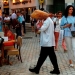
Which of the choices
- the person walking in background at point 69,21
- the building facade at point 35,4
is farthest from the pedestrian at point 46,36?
the building facade at point 35,4

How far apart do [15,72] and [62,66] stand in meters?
1.77

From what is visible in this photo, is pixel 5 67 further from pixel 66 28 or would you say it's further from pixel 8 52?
pixel 66 28

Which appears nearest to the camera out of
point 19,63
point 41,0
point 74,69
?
point 74,69

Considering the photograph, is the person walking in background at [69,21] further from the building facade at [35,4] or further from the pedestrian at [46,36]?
the building facade at [35,4]

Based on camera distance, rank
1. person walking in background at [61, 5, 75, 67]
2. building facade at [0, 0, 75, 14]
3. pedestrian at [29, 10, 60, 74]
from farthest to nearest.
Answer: building facade at [0, 0, 75, 14] < person walking in background at [61, 5, 75, 67] < pedestrian at [29, 10, 60, 74]

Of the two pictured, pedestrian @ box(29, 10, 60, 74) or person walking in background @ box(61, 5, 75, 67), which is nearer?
pedestrian @ box(29, 10, 60, 74)

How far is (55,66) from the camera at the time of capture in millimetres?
9148

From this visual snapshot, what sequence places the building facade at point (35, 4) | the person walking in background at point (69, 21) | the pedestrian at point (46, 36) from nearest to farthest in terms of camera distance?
the pedestrian at point (46, 36)
the person walking in background at point (69, 21)
the building facade at point (35, 4)

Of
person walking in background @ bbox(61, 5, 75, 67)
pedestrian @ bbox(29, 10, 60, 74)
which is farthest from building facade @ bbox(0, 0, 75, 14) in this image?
pedestrian @ bbox(29, 10, 60, 74)

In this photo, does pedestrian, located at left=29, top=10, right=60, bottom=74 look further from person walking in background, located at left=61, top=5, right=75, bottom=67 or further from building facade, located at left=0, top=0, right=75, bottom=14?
building facade, located at left=0, top=0, right=75, bottom=14

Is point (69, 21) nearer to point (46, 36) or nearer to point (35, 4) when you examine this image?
point (46, 36)

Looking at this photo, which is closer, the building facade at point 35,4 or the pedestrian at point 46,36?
the pedestrian at point 46,36

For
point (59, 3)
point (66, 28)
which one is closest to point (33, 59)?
point (66, 28)

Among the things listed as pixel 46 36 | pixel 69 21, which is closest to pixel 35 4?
pixel 69 21
